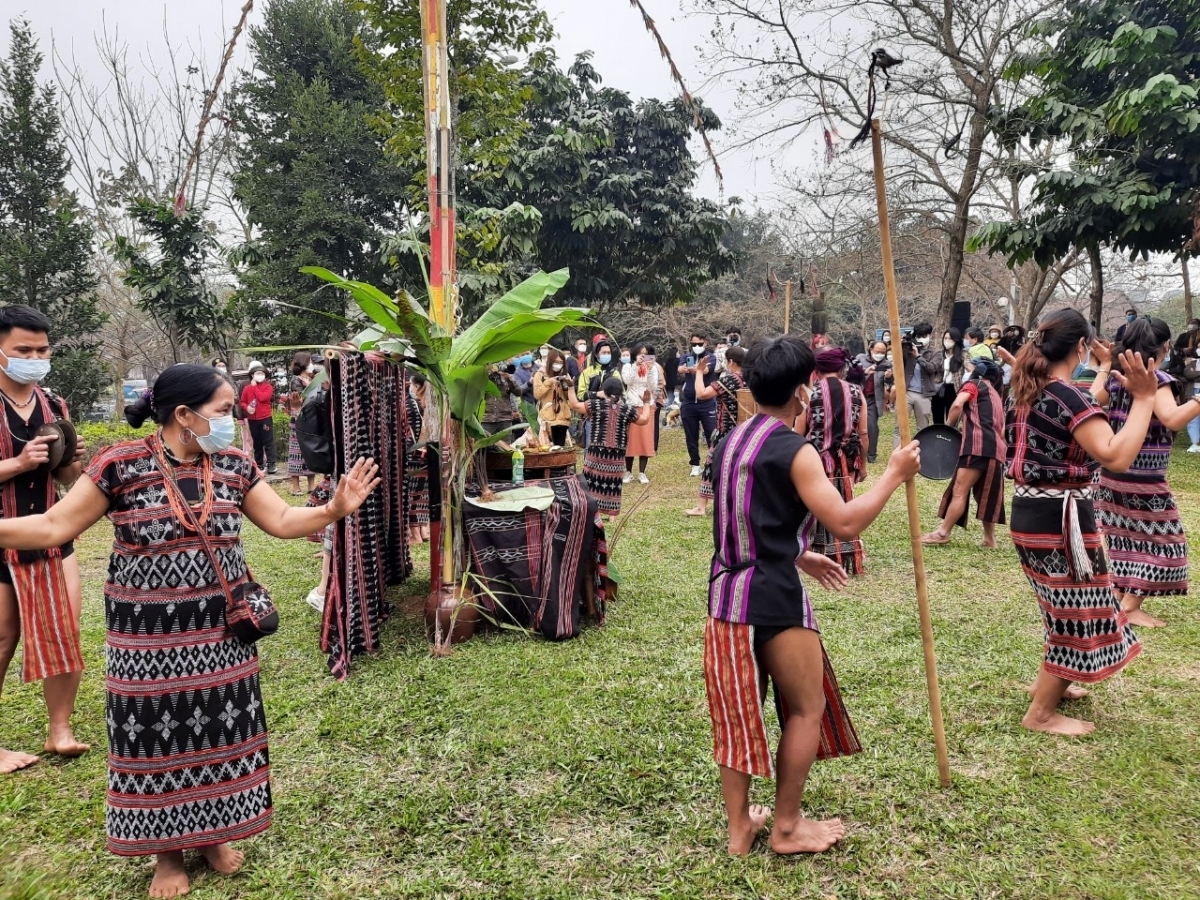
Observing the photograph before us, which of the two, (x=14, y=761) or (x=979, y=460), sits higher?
(x=979, y=460)

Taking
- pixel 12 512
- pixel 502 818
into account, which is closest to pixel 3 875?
pixel 502 818

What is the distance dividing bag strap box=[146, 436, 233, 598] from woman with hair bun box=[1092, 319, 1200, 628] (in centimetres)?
455

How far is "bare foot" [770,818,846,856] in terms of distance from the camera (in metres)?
2.79

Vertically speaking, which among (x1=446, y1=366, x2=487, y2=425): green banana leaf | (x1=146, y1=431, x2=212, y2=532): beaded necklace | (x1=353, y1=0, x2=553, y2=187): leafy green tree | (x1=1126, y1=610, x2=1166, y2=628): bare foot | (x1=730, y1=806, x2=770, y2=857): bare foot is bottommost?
(x1=730, y1=806, x2=770, y2=857): bare foot

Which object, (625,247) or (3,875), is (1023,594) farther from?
(625,247)

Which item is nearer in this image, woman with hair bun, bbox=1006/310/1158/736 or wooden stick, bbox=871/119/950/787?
wooden stick, bbox=871/119/950/787

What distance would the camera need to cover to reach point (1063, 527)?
140 inches

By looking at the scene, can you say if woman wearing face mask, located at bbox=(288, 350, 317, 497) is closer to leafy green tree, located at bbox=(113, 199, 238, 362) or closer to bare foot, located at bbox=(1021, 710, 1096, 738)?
leafy green tree, located at bbox=(113, 199, 238, 362)

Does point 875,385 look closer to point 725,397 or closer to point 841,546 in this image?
point 725,397

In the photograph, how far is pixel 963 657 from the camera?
4.64m

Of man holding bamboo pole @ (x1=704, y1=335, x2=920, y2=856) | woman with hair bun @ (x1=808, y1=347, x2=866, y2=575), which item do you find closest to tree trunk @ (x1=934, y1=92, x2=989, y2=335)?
woman with hair bun @ (x1=808, y1=347, x2=866, y2=575)

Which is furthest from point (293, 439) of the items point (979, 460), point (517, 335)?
point (979, 460)

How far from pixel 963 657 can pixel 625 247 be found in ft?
55.4

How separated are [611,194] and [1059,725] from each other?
17.8 m
